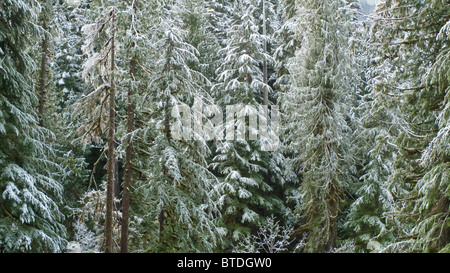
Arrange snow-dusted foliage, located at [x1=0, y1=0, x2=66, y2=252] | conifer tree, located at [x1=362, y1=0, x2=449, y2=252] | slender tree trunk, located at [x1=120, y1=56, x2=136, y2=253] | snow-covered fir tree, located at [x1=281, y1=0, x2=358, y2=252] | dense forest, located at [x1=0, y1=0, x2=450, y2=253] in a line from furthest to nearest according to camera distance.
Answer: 1. snow-covered fir tree, located at [x1=281, y1=0, x2=358, y2=252]
2. slender tree trunk, located at [x1=120, y1=56, x2=136, y2=253]
3. snow-dusted foliage, located at [x1=0, y1=0, x2=66, y2=252]
4. dense forest, located at [x1=0, y1=0, x2=450, y2=253]
5. conifer tree, located at [x1=362, y1=0, x2=449, y2=252]

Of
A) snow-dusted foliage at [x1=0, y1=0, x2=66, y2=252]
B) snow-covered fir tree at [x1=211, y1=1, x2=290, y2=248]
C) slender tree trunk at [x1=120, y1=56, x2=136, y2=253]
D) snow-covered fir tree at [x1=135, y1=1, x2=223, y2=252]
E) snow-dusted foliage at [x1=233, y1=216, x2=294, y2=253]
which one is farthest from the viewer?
snow-covered fir tree at [x1=211, y1=1, x2=290, y2=248]

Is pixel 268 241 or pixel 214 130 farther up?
pixel 214 130

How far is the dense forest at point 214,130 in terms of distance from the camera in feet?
25.8

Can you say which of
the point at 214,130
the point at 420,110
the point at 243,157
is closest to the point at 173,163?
the point at 214,130

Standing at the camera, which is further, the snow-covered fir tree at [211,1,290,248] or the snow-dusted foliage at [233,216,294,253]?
the snow-covered fir tree at [211,1,290,248]

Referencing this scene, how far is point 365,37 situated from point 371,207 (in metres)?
10.3

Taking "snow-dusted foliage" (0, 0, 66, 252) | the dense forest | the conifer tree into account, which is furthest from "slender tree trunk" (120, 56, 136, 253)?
the conifer tree

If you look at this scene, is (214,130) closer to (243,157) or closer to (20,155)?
(243,157)

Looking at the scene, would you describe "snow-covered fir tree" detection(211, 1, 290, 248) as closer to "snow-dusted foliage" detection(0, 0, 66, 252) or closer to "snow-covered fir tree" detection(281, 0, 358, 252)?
"snow-covered fir tree" detection(281, 0, 358, 252)

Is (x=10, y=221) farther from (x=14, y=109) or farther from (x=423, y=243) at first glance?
(x=423, y=243)

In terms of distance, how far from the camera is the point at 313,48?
1502 centimetres

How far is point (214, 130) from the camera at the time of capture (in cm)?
1402

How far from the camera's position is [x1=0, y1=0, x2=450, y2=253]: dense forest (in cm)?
786
